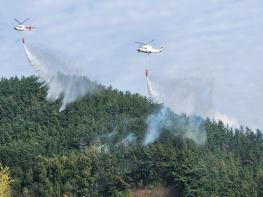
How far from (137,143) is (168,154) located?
13.1 m

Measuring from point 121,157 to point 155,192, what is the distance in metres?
8.24

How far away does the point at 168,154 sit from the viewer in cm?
12138

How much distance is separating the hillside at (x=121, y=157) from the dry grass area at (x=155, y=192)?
23cm

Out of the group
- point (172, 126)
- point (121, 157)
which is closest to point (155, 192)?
point (121, 157)

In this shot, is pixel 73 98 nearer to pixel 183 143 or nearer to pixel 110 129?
pixel 110 129

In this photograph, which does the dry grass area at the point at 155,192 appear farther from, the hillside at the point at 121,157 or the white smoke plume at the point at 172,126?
the white smoke plume at the point at 172,126

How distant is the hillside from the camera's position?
118188 millimetres

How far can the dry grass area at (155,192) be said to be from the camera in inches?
4759

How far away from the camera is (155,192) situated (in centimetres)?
12194

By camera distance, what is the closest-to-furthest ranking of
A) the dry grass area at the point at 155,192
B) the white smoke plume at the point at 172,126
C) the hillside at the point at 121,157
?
the hillside at the point at 121,157
the dry grass area at the point at 155,192
the white smoke plume at the point at 172,126

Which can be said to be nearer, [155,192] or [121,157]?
[155,192]

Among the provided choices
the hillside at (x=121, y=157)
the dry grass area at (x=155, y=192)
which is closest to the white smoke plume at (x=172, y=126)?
the hillside at (x=121, y=157)

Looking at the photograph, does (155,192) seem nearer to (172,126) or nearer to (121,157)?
(121,157)

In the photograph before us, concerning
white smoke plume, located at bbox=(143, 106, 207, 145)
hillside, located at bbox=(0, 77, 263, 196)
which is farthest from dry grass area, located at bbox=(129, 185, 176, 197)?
white smoke plume, located at bbox=(143, 106, 207, 145)
